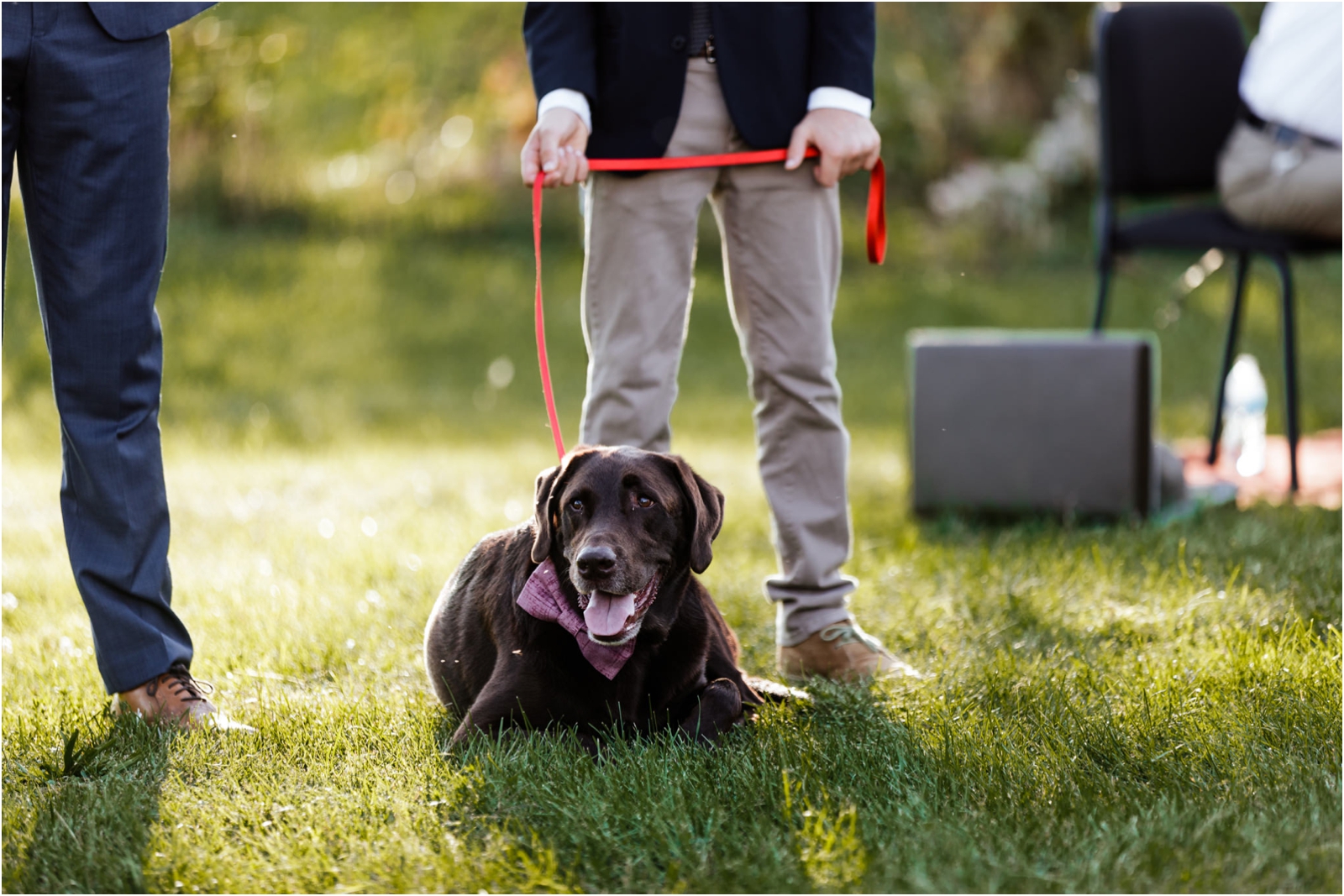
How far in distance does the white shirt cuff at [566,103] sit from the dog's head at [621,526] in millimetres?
852

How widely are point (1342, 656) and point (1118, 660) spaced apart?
0.47 m

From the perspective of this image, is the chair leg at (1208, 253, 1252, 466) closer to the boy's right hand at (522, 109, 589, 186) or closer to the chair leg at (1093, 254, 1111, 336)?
the chair leg at (1093, 254, 1111, 336)

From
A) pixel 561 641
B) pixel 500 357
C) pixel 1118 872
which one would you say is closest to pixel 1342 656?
pixel 1118 872

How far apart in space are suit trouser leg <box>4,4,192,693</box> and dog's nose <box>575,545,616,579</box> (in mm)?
1040

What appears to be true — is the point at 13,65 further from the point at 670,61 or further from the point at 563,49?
the point at 670,61

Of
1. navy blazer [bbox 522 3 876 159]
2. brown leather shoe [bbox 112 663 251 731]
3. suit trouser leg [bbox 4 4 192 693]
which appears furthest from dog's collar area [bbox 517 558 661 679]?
navy blazer [bbox 522 3 876 159]

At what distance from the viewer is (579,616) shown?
96.7 inches

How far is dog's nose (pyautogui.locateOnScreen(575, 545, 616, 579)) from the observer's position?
2289 millimetres

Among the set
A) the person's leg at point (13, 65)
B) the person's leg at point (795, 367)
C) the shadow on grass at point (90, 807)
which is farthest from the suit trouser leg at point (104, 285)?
the person's leg at point (795, 367)

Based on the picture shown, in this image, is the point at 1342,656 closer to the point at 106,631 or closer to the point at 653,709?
the point at 653,709

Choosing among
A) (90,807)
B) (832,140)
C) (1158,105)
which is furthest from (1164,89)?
(90,807)

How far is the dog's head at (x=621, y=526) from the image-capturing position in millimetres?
2346

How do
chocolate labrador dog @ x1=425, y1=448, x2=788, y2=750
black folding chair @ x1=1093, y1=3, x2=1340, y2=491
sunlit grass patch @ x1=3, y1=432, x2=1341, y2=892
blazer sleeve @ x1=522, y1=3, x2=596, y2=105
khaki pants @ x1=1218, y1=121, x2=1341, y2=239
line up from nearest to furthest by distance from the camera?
sunlit grass patch @ x1=3, y1=432, x2=1341, y2=892 → chocolate labrador dog @ x1=425, y1=448, x2=788, y2=750 → blazer sleeve @ x1=522, y1=3, x2=596, y2=105 → khaki pants @ x1=1218, y1=121, x2=1341, y2=239 → black folding chair @ x1=1093, y1=3, x2=1340, y2=491

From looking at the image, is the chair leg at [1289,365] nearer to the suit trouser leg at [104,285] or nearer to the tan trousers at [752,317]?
the tan trousers at [752,317]
